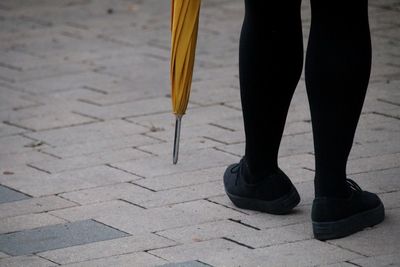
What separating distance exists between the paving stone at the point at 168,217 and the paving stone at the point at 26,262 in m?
0.36

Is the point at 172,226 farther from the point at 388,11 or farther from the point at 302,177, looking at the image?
the point at 388,11

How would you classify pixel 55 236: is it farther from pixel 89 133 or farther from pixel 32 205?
pixel 89 133

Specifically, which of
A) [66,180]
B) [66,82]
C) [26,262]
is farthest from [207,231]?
[66,82]

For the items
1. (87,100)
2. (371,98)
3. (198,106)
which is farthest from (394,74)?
(87,100)

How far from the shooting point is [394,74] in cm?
576

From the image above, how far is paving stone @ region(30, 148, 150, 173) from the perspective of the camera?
4.55 metres

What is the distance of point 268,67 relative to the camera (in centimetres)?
364

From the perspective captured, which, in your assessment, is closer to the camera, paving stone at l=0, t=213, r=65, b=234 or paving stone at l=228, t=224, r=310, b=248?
paving stone at l=228, t=224, r=310, b=248

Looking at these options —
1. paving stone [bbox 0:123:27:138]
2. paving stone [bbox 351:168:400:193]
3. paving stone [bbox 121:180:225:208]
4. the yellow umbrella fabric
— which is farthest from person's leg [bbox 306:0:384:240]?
paving stone [bbox 0:123:27:138]

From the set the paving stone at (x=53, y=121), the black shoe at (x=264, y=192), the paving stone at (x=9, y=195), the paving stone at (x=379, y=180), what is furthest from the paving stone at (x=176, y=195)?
the paving stone at (x=53, y=121)

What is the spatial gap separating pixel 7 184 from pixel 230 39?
2818 millimetres

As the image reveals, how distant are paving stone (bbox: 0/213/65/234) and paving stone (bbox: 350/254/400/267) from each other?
1180 millimetres

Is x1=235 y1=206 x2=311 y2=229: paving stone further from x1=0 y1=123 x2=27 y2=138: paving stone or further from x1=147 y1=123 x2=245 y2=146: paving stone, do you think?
x1=0 y1=123 x2=27 y2=138: paving stone

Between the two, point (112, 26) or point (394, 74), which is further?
point (112, 26)
